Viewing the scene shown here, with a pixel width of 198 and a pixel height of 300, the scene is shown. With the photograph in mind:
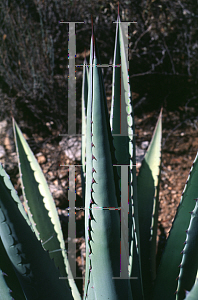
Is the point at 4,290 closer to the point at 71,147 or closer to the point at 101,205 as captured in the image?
the point at 101,205

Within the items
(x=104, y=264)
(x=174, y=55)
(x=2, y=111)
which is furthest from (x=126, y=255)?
(x=174, y=55)

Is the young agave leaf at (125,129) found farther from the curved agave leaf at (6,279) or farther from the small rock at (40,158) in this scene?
the small rock at (40,158)

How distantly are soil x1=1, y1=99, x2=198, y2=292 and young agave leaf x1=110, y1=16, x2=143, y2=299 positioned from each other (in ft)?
2.26

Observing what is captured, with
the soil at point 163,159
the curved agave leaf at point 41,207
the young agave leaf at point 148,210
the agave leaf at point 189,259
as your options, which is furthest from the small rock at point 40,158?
the agave leaf at point 189,259

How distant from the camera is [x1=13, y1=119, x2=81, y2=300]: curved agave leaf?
71 centimetres

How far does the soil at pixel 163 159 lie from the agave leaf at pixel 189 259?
2.25 feet

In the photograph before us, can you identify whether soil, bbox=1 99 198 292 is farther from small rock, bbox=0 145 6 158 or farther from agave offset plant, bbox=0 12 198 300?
agave offset plant, bbox=0 12 198 300

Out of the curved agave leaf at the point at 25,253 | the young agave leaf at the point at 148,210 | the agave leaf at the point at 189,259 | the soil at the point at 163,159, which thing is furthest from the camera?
the soil at the point at 163,159

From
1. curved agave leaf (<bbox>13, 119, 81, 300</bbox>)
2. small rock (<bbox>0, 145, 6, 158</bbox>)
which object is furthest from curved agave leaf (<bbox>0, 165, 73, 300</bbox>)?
small rock (<bbox>0, 145, 6, 158</bbox>)

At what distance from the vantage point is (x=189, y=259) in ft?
1.56

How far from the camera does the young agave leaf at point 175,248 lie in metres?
0.54

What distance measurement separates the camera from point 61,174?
4.99 ft

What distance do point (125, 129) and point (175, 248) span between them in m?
0.30

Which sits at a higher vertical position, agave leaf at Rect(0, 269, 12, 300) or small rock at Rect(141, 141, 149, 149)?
small rock at Rect(141, 141, 149, 149)
